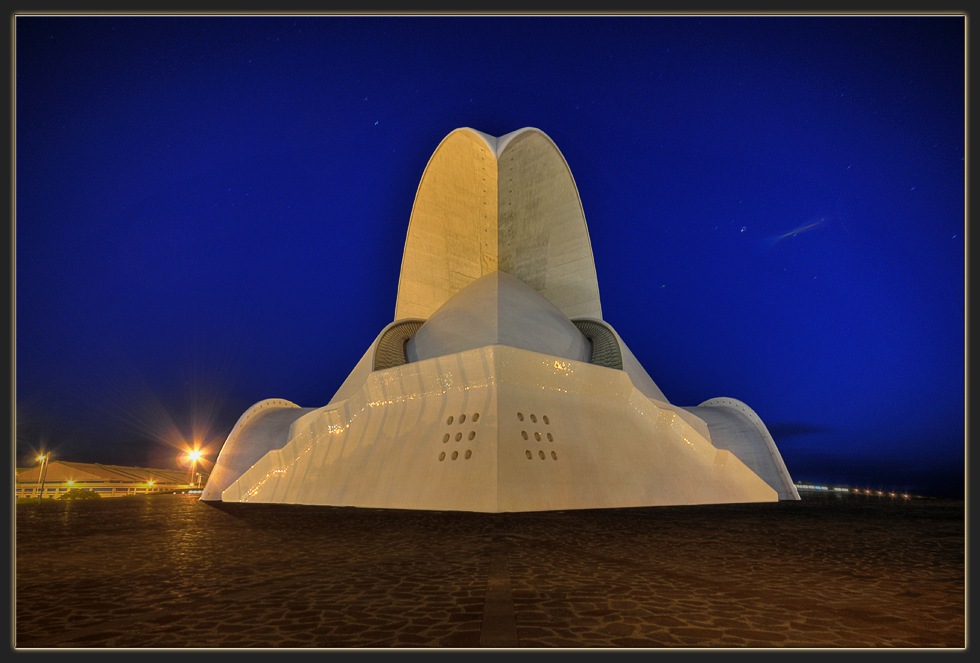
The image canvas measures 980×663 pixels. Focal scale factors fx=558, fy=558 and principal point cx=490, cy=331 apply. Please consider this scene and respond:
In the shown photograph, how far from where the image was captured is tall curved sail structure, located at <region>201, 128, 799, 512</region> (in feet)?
33.8

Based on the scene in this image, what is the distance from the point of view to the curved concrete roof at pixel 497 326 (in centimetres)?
1573

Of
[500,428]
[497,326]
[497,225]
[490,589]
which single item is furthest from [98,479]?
[490,589]

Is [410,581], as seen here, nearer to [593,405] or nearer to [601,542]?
[601,542]

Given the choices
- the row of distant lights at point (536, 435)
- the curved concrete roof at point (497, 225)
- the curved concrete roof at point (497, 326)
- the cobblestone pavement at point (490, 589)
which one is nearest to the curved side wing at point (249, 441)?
the curved concrete roof at point (497, 326)

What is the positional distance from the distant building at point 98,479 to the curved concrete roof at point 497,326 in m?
19.3

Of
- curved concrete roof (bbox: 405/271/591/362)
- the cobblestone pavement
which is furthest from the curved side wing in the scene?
the cobblestone pavement

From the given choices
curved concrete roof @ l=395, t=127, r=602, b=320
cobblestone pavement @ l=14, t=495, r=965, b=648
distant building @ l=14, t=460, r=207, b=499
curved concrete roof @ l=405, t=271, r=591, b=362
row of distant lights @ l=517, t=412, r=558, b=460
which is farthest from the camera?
distant building @ l=14, t=460, r=207, b=499

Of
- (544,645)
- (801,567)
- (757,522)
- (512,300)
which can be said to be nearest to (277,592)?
(544,645)

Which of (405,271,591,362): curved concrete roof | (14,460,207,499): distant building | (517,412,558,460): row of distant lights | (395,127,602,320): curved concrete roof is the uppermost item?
(395,127,602,320): curved concrete roof

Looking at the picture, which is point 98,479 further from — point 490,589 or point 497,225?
point 490,589

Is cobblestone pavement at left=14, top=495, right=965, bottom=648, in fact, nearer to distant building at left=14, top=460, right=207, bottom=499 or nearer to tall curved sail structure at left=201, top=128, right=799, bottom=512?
tall curved sail structure at left=201, top=128, right=799, bottom=512

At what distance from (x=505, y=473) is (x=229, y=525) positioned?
427 cm

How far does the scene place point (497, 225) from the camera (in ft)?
85.6

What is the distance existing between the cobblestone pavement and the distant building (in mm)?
27827
